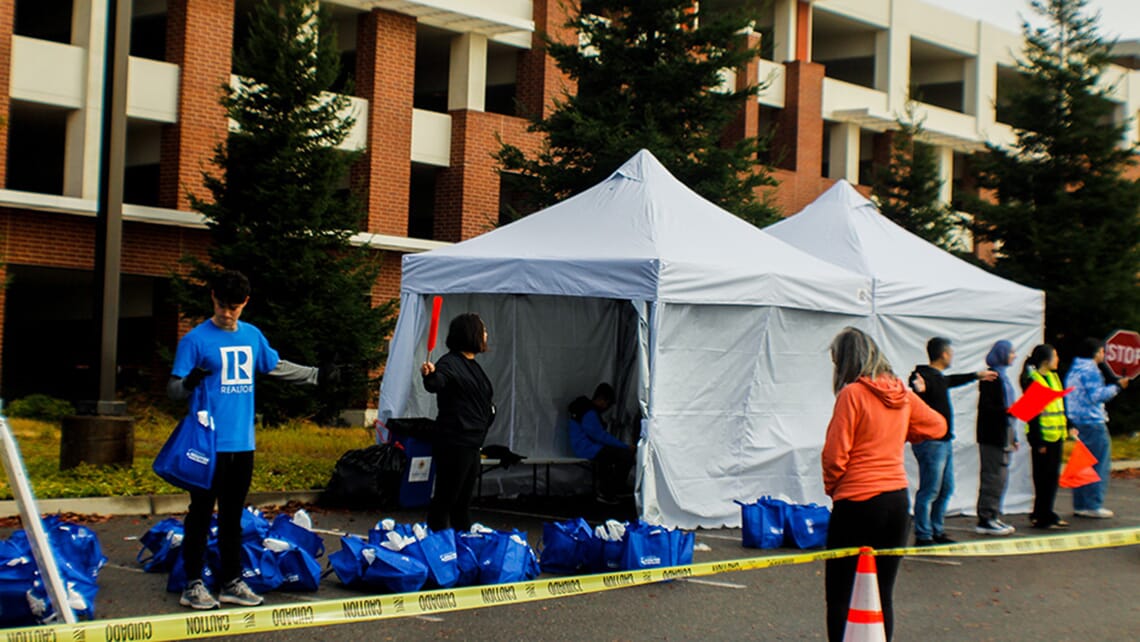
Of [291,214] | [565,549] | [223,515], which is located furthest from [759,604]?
[291,214]

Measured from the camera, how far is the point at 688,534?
9.11m

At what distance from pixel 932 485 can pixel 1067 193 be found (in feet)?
53.3

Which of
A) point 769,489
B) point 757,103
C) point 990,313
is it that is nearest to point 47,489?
point 769,489

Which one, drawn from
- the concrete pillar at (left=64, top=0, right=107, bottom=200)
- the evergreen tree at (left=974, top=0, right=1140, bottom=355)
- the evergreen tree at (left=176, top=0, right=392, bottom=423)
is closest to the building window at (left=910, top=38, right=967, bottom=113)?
A: the evergreen tree at (left=974, top=0, right=1140, bottom=355)

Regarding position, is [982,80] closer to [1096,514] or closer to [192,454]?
[1096,514]

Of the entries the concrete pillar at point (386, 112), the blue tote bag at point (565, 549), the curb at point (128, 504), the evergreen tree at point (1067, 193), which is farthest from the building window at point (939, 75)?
the blue tote bag at point (565, 549)

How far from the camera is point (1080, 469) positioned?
1305 centimetres

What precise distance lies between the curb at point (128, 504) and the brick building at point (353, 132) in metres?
8.78

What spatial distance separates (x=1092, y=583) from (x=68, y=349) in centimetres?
2467

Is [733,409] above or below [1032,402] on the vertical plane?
below

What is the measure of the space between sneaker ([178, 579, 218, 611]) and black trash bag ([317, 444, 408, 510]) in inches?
177

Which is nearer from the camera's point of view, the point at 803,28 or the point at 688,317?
the point at 688,317

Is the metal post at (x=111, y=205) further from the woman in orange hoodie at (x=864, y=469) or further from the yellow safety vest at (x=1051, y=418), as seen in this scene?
the yellow safety vest at (x=1051, y=418)

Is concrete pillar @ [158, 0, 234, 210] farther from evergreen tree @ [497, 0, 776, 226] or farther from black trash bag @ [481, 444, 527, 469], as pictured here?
black trash bag @ [481, 444, 527, 469]
